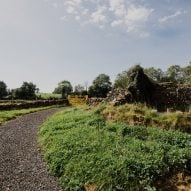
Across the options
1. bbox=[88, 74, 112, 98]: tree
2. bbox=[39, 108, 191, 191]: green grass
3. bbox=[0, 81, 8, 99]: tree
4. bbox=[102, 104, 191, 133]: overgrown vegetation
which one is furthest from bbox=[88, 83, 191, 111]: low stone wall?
bbox=[0, 81, 8, 99]: tree

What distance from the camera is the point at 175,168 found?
1231cm

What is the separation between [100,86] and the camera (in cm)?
7662

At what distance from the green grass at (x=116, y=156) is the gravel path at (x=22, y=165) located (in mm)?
479

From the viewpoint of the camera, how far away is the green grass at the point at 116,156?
39.1 ft

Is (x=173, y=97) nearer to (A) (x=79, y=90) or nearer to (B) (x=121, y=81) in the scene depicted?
(B) (x=121, y=81)

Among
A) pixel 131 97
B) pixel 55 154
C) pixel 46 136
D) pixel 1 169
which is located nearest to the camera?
pixel 1 169

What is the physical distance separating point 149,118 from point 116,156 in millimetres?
5671

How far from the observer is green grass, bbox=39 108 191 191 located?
11930mm

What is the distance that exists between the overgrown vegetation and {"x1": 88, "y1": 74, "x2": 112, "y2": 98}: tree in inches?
1808

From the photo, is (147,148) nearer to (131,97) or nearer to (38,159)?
(38,159)

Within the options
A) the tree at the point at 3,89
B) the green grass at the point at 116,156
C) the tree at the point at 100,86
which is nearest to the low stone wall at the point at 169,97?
the green grass at the point at 116,156

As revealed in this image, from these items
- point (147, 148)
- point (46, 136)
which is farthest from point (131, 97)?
point (147, 148)

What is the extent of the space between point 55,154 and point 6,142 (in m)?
5.29

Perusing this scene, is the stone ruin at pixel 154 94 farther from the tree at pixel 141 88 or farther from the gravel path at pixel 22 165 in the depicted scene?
the gravel path at pixel 22 165
